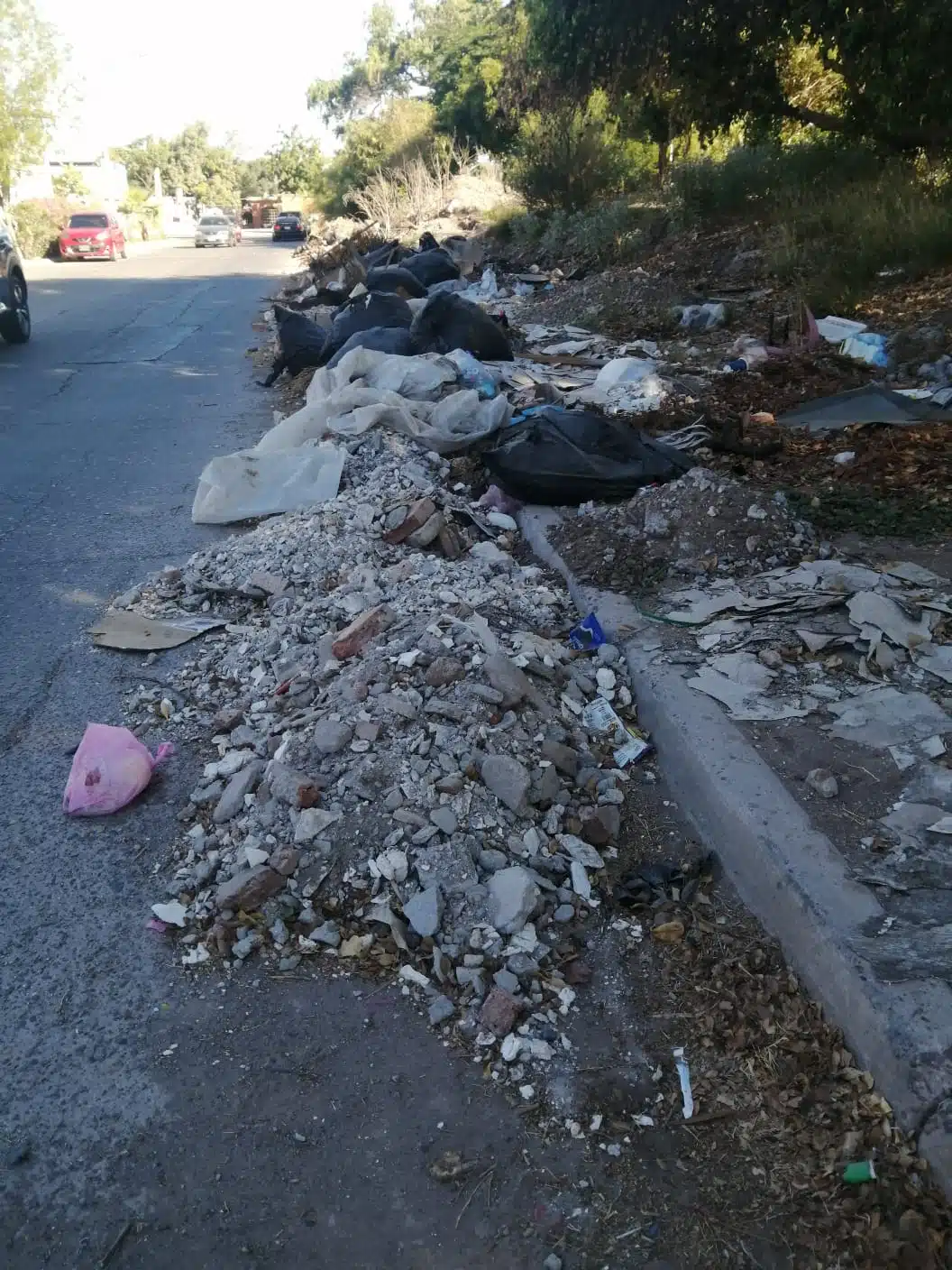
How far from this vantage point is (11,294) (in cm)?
1255

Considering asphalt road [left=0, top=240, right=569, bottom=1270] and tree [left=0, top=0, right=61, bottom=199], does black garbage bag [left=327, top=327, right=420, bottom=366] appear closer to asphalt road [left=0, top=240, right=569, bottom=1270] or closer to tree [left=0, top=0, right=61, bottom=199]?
asphalt road [left=0, top=240, right=569, bottom=1270]

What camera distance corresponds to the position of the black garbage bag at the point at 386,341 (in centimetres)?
884

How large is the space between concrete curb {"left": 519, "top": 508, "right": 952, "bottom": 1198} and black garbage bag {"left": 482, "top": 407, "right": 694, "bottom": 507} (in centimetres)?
194

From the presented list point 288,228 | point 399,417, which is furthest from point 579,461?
point 288,228

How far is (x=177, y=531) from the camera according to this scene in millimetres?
6156

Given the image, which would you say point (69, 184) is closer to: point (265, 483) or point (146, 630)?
point (265, 483)

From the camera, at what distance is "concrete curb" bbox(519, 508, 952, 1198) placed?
1.99m

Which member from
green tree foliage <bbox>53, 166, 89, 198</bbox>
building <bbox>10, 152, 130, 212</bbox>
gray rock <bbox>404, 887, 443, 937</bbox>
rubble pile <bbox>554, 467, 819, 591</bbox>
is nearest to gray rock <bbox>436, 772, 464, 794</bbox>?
gray rock <bbox>404, 887, 443, 937</bbox>

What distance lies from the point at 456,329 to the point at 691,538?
518 cm

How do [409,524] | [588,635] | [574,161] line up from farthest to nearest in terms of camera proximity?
[574,161] < [409,524] < [588,635]

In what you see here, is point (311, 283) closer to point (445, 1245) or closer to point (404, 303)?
point (404, 303)

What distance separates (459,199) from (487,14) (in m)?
15.1


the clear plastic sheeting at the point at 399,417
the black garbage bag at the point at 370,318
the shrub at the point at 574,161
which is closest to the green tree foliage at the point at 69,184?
the shrub at the point at 574,161

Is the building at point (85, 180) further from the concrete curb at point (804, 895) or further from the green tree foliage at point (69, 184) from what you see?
the concrete curb at point (804, 895)
